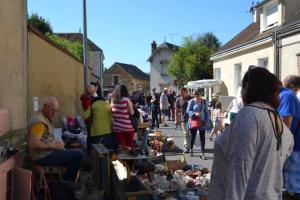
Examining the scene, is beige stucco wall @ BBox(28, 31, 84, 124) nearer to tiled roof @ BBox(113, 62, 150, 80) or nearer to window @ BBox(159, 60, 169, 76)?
window @ BBox(159, 60, 169, 76)

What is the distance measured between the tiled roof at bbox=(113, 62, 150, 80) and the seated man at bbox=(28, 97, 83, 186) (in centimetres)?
7672

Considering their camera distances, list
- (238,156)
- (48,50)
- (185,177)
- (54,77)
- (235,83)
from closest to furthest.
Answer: (238,156) → (185,177) → (48,50) → (54,77) → (235,83)

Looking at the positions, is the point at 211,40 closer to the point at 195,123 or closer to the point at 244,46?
the point at 244,46

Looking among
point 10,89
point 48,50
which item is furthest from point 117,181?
point 48,50

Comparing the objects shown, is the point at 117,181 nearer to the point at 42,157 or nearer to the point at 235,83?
the point at 42,157

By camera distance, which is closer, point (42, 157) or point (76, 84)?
point (42, 157)

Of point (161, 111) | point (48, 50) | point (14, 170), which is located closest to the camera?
point (14, 170)

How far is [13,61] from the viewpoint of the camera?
6.28 metres

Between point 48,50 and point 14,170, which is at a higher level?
point 48,50

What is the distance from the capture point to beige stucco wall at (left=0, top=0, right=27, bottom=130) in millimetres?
5836

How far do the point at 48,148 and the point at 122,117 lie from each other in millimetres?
2436

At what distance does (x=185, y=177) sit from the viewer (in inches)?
279

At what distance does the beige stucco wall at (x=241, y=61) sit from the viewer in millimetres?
19188

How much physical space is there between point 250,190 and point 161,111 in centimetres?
1812
